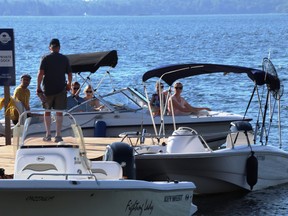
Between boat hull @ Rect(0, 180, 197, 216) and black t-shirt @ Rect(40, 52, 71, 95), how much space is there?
15.4 ft

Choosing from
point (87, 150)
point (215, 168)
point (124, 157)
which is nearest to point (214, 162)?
point (215, 168)

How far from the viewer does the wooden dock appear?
14.0 metres

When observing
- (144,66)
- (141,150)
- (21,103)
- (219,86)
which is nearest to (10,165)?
(141,150)

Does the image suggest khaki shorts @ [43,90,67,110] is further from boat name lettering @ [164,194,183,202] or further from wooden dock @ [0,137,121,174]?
boat name lettering @ [164,194,183,202]

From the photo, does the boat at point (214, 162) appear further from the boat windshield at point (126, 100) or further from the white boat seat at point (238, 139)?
the boat windshield at point (126, 100)

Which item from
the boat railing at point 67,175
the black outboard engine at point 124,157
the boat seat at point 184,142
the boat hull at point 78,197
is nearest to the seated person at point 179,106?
the boat seat at point 184,142

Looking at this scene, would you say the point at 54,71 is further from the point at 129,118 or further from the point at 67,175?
the point at 67,175

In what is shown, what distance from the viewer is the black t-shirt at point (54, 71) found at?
1652 cm

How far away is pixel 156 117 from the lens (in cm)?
1961

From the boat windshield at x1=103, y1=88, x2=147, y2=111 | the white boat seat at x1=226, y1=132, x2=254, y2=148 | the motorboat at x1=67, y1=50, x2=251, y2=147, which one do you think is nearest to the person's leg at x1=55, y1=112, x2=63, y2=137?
the white boat seat at x1=226, y1=132, x2=254, y2=148

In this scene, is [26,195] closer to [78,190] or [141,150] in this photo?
[78,190]

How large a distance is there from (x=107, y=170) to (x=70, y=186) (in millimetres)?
1714

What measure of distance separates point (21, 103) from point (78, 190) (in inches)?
283

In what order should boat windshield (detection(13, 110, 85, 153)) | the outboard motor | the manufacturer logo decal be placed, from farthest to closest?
1. the manufacturer logo decal
2. the outboard motor
3. boat windshield (detection(13, 110, 85, 153))
